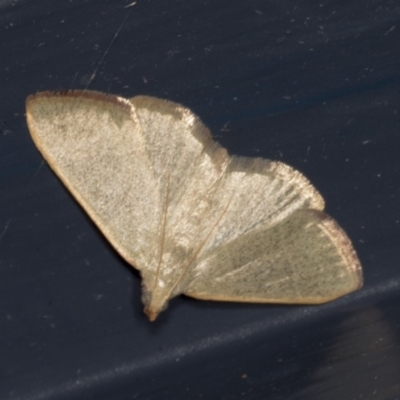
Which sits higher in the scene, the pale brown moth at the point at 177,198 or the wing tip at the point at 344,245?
the pale brown moth at the point at 177,198

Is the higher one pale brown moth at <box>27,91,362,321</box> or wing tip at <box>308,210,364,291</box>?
pale brown moth at <box>27,91,362,321</box>

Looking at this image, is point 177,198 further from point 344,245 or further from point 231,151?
point 344,245

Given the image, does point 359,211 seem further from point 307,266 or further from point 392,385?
point 392,385

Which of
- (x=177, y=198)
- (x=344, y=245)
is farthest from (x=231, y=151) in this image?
(x=344, y=245)

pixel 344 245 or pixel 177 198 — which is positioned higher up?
pixel 177 198
